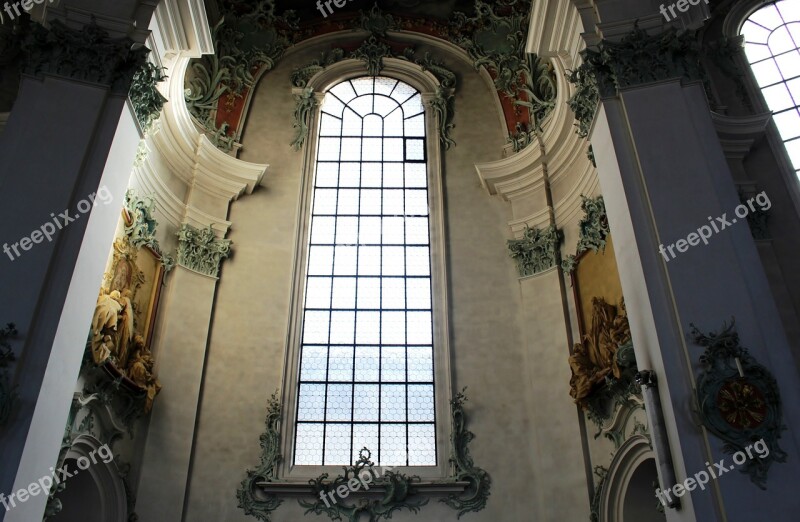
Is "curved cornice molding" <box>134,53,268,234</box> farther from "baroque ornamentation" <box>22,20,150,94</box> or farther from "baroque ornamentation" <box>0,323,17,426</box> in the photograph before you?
"baroque ornamentation" <box>0,323,17,426</box>

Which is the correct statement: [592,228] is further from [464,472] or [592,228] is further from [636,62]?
[464,472]

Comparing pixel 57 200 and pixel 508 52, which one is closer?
pixel 57 200

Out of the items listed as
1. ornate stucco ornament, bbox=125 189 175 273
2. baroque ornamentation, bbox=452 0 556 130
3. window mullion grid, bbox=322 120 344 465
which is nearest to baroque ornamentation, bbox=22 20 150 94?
ornate stucco ornament, bbox=125 189 175 273

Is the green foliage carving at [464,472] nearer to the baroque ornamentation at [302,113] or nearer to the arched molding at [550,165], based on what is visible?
the arched molding at [550,165]

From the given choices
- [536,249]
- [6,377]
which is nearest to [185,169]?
[536,249]

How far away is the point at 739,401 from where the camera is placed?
19.9 feet

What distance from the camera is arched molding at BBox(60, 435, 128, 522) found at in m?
→ 8.56

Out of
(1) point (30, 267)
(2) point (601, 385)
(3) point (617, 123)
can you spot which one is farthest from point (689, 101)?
(1) point (30, 267)

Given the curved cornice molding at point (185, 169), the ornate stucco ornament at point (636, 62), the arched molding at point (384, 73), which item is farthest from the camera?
the arched molding at point (384, 73)

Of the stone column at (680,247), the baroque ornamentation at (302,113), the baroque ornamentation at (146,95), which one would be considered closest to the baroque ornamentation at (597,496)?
the stone column at (680,247)

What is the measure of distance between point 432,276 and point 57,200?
5.91m

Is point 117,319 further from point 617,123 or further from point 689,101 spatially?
point 689,101

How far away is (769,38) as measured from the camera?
10867 mm

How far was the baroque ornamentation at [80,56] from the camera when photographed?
7703 mm
